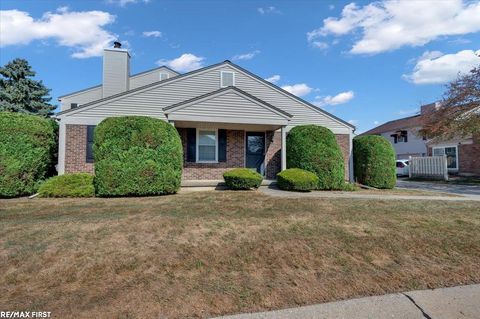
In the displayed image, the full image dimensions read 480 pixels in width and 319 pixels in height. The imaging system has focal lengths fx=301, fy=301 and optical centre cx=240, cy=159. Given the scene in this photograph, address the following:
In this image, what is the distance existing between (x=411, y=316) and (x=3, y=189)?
406 inches

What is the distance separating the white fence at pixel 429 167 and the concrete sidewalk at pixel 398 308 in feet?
67.5

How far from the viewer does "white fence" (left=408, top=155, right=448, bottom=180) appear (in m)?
20.8

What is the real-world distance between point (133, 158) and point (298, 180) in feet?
18.4

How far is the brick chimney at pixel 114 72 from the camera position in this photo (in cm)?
1475

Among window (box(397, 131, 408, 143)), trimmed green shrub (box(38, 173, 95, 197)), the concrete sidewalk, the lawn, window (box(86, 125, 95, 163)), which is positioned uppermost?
window (box(397, 131, 408, 143))

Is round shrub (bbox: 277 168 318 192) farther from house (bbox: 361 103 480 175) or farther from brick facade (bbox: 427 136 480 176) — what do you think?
brick facade (bbox: 427 136 480 176)

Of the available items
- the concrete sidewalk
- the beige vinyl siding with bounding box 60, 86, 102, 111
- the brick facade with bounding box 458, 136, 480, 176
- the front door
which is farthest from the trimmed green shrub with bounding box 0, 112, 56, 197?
the brick facade with bounding box 458, 136, 480, 176

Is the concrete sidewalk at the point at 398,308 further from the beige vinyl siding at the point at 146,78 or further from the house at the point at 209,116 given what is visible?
the beige vinyl siding at the point at 146,78

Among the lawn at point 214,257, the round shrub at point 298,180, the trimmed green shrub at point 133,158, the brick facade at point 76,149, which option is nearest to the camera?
the lawn at point 214,257

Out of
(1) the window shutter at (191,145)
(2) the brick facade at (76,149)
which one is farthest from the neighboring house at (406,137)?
(2) the brick facade at (76,149)

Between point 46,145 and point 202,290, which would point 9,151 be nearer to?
point 46,145

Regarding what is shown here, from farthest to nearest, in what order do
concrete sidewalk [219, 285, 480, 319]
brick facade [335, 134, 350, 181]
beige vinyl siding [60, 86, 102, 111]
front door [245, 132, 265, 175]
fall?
beige vinyl siding [60, 86, 102, 111], brick facade [335, 134, 350, 181], front door [245, 132, 265, 175], concrete sidewalk [219, 285, 480, 319]

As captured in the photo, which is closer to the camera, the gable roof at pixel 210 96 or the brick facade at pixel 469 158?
the gable roof at pixel 210 96

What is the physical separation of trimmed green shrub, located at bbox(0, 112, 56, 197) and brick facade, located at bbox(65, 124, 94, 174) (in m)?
1.89
